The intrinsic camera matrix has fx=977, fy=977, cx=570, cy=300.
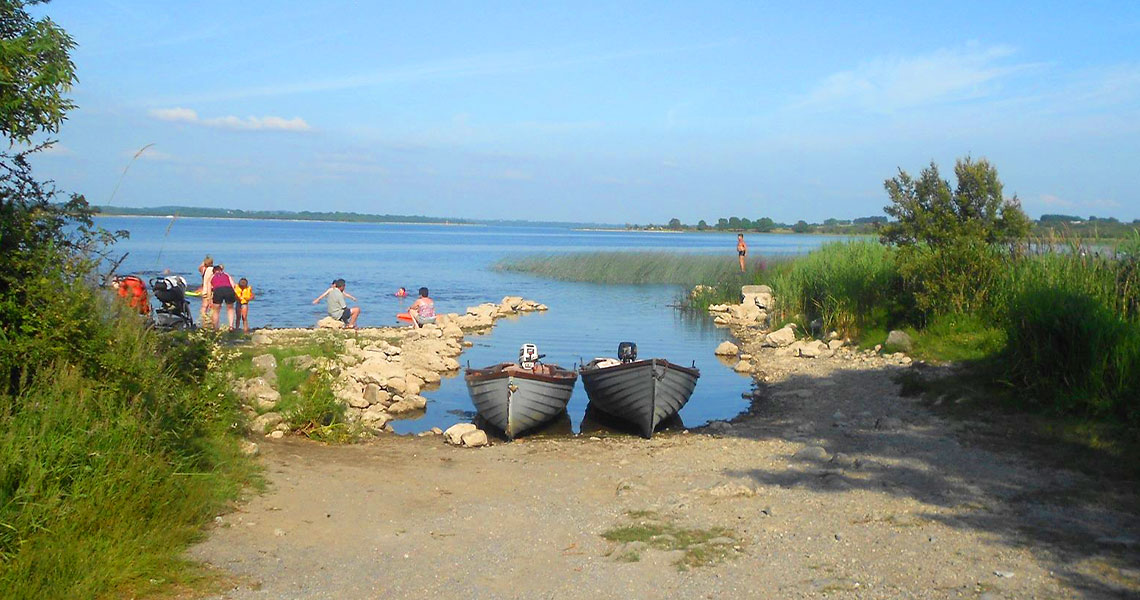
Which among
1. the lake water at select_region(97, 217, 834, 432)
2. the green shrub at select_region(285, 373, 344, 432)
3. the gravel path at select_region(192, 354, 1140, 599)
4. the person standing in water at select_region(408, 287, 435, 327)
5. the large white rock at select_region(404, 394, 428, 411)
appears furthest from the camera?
the person standing in water at select_region(408, 287, 435, 327)

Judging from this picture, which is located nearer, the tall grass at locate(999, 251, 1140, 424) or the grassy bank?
the grassy bank

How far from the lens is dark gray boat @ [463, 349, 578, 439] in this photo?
579 inches

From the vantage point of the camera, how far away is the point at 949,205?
1967 centimetres

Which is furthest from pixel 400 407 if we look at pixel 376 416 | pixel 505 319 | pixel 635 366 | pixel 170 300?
pixel 505 319

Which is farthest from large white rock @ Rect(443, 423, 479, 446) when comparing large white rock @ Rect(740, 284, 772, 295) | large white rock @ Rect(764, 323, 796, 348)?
large white rock @ Rect(740, 284, 772, 295)

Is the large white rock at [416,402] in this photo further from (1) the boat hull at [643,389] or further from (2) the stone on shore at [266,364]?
(1) the boat hull at [643,389]

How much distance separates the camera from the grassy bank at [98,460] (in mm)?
6277

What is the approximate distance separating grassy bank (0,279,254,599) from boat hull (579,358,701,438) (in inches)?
270

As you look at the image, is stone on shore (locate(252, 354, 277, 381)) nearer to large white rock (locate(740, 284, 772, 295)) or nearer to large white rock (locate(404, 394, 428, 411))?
large white rock (locate(404, 394, 428, 411))

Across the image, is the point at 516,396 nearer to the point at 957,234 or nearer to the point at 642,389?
the point at 642,389

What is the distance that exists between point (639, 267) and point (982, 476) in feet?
129

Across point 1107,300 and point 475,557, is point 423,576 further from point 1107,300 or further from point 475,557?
point 1107,300

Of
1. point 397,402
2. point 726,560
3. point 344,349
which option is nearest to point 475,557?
point 726,560

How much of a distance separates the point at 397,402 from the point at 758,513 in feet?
31.0
